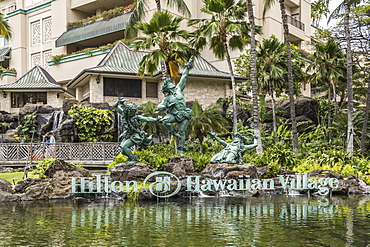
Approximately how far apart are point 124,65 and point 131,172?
18.8 metres

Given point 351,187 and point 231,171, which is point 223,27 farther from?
point 351,187

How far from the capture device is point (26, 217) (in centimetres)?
945

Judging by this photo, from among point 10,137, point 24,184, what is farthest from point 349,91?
point 10,137

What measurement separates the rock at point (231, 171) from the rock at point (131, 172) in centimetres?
217

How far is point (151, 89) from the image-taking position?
31719 millimetres

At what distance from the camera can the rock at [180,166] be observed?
1399 cm

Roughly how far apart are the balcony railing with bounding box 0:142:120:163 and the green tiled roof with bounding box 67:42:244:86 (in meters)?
9.11

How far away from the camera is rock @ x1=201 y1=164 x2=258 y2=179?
13.9 meters

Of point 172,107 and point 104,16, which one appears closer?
point 172,107

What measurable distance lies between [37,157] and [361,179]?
15.0 metres

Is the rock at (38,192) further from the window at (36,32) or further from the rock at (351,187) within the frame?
the window at (36,32)

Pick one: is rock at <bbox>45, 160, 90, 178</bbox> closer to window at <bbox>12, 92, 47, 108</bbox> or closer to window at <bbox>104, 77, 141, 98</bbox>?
window at <bbox>104, 77, 141, 98</bbox>

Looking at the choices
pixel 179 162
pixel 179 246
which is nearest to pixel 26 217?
pixel 179 246

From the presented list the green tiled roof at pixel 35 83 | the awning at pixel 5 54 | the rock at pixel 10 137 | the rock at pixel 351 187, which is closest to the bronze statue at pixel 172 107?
the rock at pixel 351 187
